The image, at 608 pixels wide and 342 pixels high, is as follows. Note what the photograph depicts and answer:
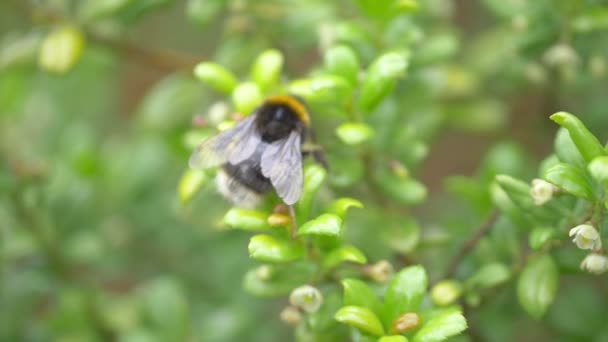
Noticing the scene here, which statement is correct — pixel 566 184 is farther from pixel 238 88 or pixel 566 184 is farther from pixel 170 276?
pixel 170 276

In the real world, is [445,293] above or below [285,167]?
below

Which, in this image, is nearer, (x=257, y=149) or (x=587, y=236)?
(x=587, y=236)

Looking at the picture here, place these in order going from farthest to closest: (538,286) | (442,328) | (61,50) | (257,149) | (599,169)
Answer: (61,50) → (257,149) → (538,286) → (442,328) → (599,169)

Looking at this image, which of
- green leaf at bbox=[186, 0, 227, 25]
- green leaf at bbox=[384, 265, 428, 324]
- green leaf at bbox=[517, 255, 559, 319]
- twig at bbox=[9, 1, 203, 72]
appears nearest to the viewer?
green leaf at bbox=[384, 265, 428, 324]

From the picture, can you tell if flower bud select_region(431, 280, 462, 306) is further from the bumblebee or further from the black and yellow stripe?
the black and yellow stripe

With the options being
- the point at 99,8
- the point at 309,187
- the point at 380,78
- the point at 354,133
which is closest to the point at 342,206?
the point at 309,187

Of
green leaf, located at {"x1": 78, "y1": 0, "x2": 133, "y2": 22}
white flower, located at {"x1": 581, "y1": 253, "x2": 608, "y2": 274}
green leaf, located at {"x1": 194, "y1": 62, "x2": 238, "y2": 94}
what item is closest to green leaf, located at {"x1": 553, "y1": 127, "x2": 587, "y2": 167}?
white flower, located at {"x1": 581, "y1": 253, "x2": 608, "y2": 274}

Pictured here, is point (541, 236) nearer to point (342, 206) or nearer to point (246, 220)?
point (342, 206)
